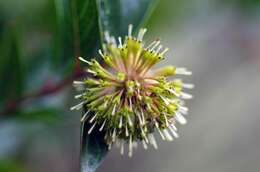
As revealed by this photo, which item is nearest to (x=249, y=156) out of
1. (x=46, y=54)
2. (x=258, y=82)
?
(x=258, y=82)

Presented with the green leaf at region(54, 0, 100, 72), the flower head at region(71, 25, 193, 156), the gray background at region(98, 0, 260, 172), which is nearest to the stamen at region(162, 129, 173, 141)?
the flower head at region(71, 25, 193, 156)

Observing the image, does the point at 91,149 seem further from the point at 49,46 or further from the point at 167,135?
the point at 49,46

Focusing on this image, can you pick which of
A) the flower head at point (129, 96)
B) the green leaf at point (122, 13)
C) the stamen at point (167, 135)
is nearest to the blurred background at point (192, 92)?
the green leaf at point (122, 13)

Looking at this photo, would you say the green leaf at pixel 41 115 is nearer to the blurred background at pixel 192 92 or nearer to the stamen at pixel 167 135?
the blurred background at pixel 192 92

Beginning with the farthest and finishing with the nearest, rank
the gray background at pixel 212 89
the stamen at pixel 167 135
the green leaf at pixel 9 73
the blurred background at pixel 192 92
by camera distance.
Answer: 1. the gray background at pixel 212 89
2. the blurred background at pixel 192 92
3. the green leaf at pixel 9 73
4. the stamen at pixel 167 135

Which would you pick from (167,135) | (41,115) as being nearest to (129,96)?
(167,135)
